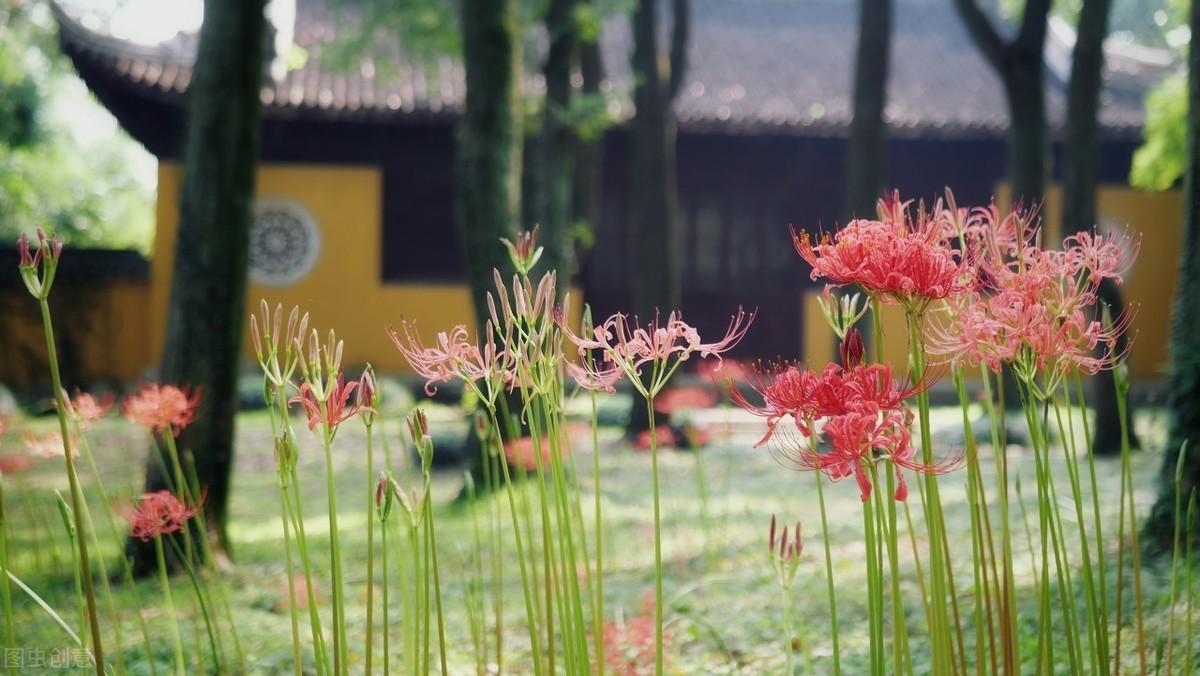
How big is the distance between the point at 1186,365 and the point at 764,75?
10494 millimetres

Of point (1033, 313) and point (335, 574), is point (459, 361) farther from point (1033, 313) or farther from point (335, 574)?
point (1033, 313)

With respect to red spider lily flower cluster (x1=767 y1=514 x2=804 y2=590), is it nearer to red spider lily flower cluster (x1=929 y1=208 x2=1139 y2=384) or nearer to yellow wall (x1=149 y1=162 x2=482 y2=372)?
red spider lily flower cluster (x1=929 y1=208 x2=1139 y2=384)

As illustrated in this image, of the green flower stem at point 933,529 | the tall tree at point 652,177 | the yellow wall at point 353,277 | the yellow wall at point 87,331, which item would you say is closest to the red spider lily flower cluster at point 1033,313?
the green flower stem at point 933,529

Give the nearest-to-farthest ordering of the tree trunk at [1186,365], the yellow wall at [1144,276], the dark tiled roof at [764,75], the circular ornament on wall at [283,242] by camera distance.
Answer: the tree trunk at [1186,365], the dark tiled roof at [764,75], the circular ornament on wall at [283,242], the yellow wall at [1144,276]

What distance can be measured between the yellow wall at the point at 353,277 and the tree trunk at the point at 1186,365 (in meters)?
8.69

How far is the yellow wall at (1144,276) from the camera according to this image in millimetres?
12086

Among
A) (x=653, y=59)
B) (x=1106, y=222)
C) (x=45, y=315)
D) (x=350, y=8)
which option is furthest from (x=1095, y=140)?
(x=350, y=8)

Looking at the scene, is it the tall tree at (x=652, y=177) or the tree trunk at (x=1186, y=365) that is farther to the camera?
the tall tree at (x=652, y=177)

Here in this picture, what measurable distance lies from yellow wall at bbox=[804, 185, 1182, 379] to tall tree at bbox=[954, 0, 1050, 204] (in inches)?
161

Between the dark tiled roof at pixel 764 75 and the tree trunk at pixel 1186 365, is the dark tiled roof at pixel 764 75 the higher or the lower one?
the higher one

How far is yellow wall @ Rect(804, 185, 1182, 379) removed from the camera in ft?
39.7

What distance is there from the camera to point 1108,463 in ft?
21.6

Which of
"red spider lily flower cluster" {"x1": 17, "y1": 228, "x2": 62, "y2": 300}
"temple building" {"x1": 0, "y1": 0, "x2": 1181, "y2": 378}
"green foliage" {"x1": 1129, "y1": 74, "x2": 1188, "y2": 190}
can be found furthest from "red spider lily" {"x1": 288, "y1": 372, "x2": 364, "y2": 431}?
"temple building" {"x1": 0, "y1": 0, "x2": 1181, "y2": 378}

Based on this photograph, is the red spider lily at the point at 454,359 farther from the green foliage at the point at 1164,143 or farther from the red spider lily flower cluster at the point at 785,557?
the green foliage at the point at 1164,143
